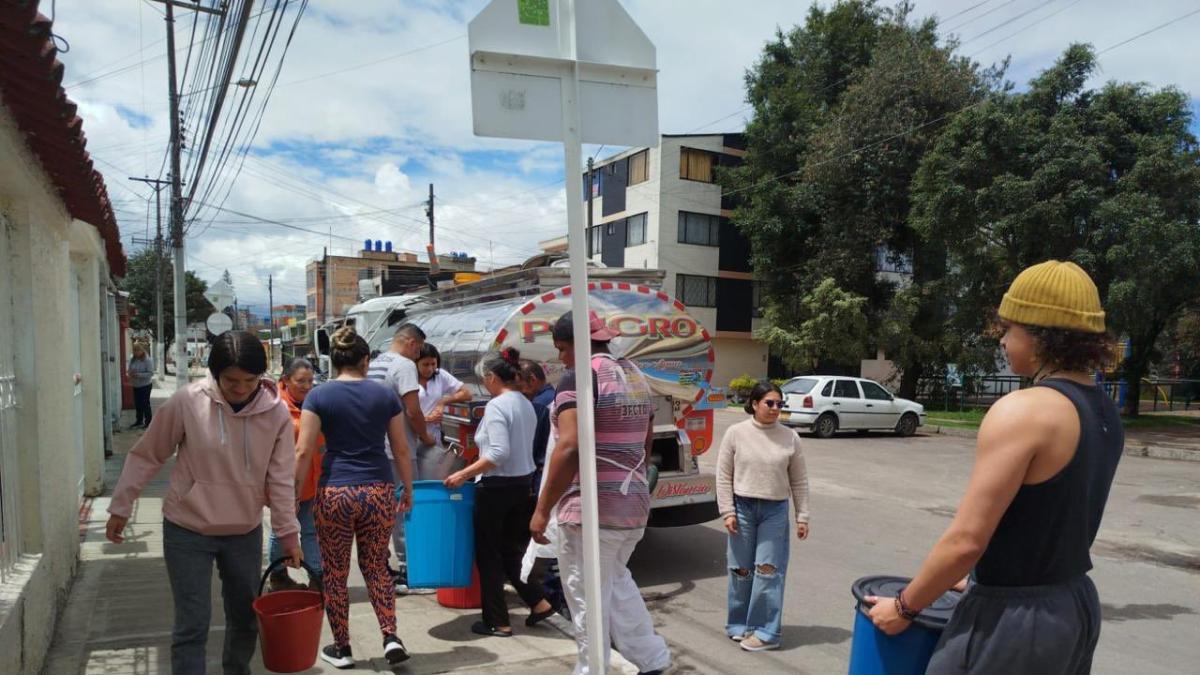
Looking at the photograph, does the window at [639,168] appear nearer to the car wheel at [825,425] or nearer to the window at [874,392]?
the window at [874,392]

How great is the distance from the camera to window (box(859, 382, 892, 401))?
734 inches

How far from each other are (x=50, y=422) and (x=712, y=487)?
4741 millimetres

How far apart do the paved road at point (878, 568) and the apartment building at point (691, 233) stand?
852 inches

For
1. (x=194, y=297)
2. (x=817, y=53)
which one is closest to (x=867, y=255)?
(x=817, y=53)

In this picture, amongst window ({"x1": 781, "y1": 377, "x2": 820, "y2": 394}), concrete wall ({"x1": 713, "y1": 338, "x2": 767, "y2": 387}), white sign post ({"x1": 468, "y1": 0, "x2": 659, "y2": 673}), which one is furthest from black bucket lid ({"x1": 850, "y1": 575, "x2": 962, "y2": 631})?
concrete wall ({"x1": 713, "y1": 338, "x2": 767, "y2": 387})

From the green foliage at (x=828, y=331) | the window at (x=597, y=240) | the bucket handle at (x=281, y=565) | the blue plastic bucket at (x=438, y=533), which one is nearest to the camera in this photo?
the bucket handle at (x=281, y=565)

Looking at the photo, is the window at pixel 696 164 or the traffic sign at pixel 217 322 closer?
the traffic sign at pixel 217 322

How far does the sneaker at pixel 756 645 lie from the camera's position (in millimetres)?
4816

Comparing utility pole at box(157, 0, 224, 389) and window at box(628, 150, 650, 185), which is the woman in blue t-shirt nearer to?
utility pole at box(157, 0, 224, 389)

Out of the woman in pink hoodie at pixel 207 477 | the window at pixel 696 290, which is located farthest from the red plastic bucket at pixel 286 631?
the window at pixel 696 290

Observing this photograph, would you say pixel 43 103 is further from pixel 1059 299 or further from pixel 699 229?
pixel 699 229

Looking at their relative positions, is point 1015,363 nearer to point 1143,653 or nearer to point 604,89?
point 604,89

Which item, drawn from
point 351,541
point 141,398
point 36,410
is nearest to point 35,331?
point 36,410

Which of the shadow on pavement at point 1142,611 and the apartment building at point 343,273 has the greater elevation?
the apartment building at point 343,273
